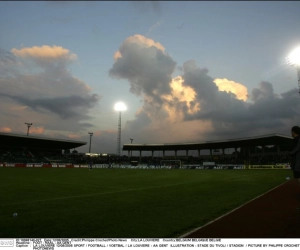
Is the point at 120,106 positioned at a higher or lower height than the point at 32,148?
higher

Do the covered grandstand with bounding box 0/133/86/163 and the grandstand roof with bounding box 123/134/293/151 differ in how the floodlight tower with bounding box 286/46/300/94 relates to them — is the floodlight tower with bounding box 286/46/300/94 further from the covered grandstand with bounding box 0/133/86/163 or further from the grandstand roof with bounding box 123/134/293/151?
the covered grandstand with bounding box 0/133/86/163

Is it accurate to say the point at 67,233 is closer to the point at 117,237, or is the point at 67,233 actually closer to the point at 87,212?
the point at 117,237

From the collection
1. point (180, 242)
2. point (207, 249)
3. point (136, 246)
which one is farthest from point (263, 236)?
point (136, 246)

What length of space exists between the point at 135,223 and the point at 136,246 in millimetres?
1602

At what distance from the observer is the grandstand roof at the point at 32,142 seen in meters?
65.4

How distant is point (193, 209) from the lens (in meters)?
8.76

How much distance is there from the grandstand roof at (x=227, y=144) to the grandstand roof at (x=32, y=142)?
2565cm

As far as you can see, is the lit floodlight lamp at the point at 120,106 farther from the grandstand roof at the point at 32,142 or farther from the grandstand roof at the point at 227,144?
the grandstand roof at the point at 227,144

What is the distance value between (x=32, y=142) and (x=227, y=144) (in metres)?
57.1

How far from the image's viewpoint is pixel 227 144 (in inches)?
3034

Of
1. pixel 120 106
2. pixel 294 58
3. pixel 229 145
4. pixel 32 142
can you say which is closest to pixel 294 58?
pixel 294 58

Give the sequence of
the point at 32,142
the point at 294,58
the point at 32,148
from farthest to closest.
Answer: the point at 32,148
the point at 32,142
the point at 294,58

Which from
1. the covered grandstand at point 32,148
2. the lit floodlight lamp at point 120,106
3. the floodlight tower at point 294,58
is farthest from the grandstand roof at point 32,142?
the floodlight tower at point 294,58

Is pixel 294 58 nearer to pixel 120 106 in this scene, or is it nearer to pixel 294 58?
pixel 294 58
